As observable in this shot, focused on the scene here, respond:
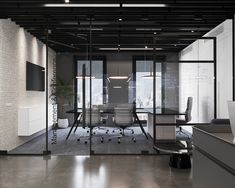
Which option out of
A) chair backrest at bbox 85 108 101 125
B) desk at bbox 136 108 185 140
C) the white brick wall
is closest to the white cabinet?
the white brick wall

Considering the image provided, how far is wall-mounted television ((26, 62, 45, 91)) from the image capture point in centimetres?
813

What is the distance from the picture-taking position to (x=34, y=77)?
333 inches

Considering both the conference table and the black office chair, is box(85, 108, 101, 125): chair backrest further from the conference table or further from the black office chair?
the black office chair

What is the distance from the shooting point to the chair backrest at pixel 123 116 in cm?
823

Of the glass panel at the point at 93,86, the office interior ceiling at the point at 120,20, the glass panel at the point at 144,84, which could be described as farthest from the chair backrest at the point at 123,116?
the office interior ceiling at the point at 120,20

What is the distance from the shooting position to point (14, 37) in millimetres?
7219

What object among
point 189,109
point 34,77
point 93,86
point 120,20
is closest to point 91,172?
point 189,109

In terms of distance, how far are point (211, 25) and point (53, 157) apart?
5072 mm

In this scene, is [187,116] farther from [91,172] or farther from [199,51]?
[91,172]

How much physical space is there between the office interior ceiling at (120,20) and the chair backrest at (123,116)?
2.08 meters

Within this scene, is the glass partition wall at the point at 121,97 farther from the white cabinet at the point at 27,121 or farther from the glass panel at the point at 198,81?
the white cabinet at the point at 27,121

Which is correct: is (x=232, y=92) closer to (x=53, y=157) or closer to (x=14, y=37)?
(x=53, y=157)

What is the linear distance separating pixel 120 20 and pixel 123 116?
2797mm

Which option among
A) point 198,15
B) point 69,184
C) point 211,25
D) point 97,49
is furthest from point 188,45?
point 69,184
